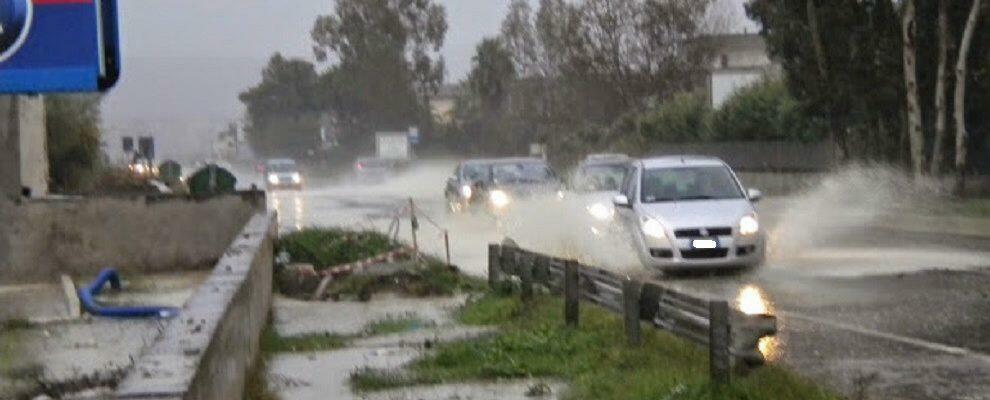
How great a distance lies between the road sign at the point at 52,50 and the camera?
10.6 metres

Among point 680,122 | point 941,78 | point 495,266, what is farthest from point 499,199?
point 680,122

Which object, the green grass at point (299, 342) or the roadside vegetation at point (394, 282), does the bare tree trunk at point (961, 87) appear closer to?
the roadside vegetation at point (394, 282)

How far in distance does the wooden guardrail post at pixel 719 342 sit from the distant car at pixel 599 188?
13.3 meters

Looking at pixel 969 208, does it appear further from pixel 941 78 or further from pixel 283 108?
pixel 283 108

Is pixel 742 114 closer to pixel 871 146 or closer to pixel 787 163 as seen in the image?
pixel 787 163

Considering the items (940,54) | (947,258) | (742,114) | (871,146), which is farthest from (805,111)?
(947,258)

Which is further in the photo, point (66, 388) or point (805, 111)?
point (805, 111)

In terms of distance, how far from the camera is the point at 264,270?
16.6 metres

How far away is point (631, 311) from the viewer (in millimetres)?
12383

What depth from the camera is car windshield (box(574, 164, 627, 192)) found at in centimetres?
2917

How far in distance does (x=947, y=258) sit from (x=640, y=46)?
51.1 meters

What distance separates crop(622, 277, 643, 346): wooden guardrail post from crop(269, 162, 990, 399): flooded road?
1.07 meters

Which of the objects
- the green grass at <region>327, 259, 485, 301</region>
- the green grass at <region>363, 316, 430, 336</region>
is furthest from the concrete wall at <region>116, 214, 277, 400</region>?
the green grass at <region>327, 259, 485, 301</region>

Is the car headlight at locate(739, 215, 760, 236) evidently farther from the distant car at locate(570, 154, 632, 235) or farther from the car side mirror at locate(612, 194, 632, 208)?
the distant car at locate(570, 154, 632, 235)
